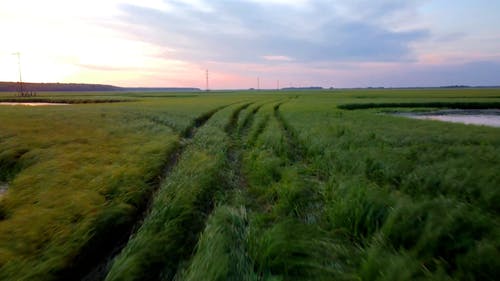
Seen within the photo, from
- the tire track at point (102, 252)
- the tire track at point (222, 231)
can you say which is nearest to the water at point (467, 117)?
the tire track at point (222, 231)

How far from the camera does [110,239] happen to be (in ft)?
16.9

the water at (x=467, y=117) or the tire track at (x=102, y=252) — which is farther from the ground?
the water at (x=467, y=117)

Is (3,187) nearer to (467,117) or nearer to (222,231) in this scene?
(222,231)

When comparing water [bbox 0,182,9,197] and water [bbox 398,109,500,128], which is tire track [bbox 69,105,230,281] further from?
water [bbox 398,109,500,128]

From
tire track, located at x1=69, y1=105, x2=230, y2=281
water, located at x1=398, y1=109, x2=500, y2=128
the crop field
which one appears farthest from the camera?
water, located at x1=398, y1=109, x2=500, y2=128

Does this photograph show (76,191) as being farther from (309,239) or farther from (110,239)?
(309,239)

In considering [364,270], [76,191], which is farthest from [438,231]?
[76,191]

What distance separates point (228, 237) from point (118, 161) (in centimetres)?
680

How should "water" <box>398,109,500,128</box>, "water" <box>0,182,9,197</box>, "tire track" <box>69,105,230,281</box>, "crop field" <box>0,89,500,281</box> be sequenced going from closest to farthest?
"crop field" <box>0,89,500,281</box>
"tire track" <box>69,105,230,281</box>
"water" <box>0,182,9,197</box>
"water" <box>398,109,500,128</box>

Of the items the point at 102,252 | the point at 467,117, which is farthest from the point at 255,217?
the point at 467,117

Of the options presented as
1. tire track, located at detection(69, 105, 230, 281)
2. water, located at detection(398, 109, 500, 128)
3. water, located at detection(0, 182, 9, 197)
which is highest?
water, located at detection(398, 109, 500, 128)

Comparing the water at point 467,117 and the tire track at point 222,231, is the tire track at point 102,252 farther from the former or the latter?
the water at point 467,117

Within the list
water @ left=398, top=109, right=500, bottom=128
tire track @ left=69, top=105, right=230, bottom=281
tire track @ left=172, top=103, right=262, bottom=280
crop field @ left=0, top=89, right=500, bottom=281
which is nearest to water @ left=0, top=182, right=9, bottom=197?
crop field @ left=0, top=89, right=500, bottom=281

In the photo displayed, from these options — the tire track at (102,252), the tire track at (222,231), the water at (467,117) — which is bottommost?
the tire track at (102,252)
